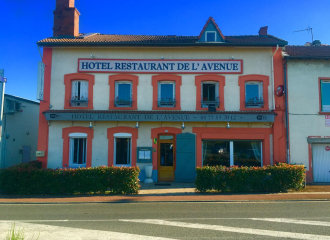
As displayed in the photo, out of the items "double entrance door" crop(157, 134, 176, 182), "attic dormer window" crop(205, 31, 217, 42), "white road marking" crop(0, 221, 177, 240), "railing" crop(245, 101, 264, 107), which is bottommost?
"white road marking" crop(0, 221, 177, 240)

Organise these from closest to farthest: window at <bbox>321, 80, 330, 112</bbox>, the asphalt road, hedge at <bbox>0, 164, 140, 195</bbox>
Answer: the asphalt road < hedge at <bbox>0, 164, 140, 195</bbox> < window at <bbox>321, 80, 330, 112</bbox>

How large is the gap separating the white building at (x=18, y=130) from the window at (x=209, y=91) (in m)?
11.4

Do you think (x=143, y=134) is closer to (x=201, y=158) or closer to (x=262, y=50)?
(x=201, y=158)

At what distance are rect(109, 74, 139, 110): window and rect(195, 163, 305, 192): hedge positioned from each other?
213 inches

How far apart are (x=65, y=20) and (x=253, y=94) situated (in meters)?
11.5

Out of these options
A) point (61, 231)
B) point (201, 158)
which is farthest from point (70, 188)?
point (201, 158)

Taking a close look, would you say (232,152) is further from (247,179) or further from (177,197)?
(177,197)

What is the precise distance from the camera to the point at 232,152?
14.6m

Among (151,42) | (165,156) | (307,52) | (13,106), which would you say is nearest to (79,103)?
(151,42)

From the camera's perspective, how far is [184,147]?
47.0 ft

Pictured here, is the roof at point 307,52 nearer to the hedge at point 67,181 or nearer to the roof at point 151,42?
the roof at point 151,42

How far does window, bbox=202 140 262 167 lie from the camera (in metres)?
14.5

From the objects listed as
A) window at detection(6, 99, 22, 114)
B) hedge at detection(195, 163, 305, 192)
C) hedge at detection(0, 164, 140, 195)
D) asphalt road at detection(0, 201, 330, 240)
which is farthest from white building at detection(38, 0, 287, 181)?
asphalt road at detection(0, 201, 330, 240)

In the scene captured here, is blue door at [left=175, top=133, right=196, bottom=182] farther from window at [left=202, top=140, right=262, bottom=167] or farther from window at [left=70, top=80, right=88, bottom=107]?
window at [left=70, top=80, right=88, bottom=107]
